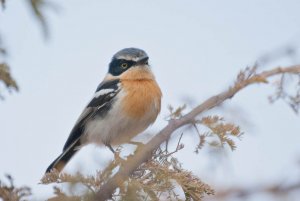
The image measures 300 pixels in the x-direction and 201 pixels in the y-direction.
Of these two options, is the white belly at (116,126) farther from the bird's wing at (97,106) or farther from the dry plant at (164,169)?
the dry plant at (164,169)

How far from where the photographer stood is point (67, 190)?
7.07 feet

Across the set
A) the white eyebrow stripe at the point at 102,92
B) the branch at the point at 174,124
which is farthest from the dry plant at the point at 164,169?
the white eyebrow stripe at the point at 102,92

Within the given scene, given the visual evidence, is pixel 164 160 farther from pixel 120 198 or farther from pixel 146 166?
pixel 120 198

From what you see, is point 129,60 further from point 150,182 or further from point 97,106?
point 150,182

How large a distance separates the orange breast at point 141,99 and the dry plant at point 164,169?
2.40 m

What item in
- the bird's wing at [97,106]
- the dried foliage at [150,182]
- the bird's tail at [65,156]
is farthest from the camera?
the bird's wing at [97,106]

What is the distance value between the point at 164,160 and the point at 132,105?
2.55 metres

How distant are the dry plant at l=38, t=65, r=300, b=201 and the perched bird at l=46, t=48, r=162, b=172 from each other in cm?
240

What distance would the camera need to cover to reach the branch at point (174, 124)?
2.32m

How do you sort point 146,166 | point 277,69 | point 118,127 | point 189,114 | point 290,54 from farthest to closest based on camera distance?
point 118,127, point 146,166, point 290,54, point 277,69, point 189,114

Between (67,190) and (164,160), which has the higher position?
(67,190)

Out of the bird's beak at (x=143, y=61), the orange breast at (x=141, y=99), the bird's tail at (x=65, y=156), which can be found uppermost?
the bird's beak at (x=143, y=61)

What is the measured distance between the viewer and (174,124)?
2.36 metres

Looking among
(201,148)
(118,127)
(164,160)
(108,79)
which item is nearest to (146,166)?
(164,160)
